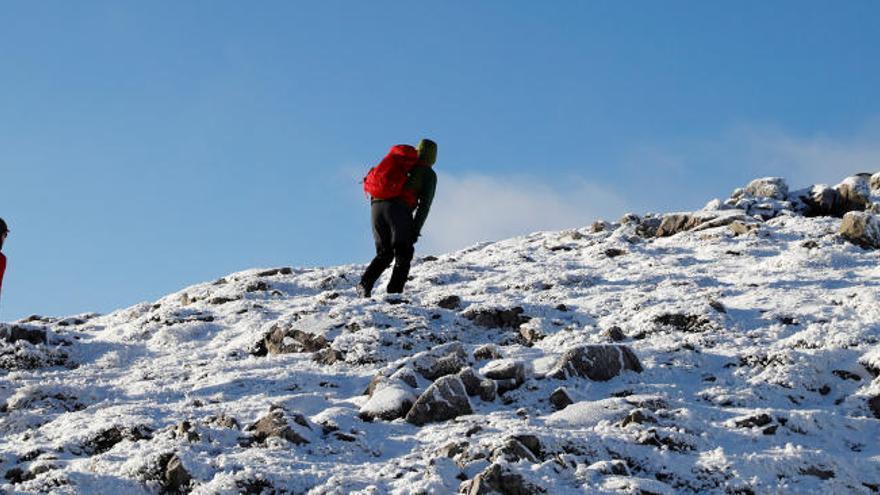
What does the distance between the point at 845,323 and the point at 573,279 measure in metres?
5.92

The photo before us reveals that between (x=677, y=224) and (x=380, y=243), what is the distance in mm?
10549

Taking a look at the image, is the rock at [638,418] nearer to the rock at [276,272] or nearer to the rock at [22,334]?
the rock at [22,334]

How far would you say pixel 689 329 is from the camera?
44.2ft

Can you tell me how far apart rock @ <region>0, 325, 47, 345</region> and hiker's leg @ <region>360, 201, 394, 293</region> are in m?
5.46

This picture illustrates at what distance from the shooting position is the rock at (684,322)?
13.4m


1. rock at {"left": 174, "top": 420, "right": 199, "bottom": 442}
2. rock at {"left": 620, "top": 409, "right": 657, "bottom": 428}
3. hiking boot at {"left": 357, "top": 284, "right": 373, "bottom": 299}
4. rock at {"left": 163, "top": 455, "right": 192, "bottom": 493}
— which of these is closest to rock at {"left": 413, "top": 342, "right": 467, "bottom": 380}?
rock at {"left": 620, "top": 409, "right": 657, "bottom": 428}

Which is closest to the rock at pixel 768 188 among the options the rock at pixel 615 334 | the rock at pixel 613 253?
the rock at pixel 613 253

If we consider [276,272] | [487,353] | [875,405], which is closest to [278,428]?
[487,353]

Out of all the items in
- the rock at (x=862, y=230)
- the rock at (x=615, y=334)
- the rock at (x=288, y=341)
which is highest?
the rock at (x=862, y=230)

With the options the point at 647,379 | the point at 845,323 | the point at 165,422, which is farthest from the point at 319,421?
the point at 845,323

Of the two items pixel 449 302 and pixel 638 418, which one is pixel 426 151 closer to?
pixel 449 302

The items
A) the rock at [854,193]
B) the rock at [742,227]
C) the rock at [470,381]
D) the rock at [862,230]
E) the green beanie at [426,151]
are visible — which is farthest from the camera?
the rock at [854,193]

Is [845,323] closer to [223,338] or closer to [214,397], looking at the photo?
[214,397]

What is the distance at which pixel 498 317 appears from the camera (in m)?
14.9
